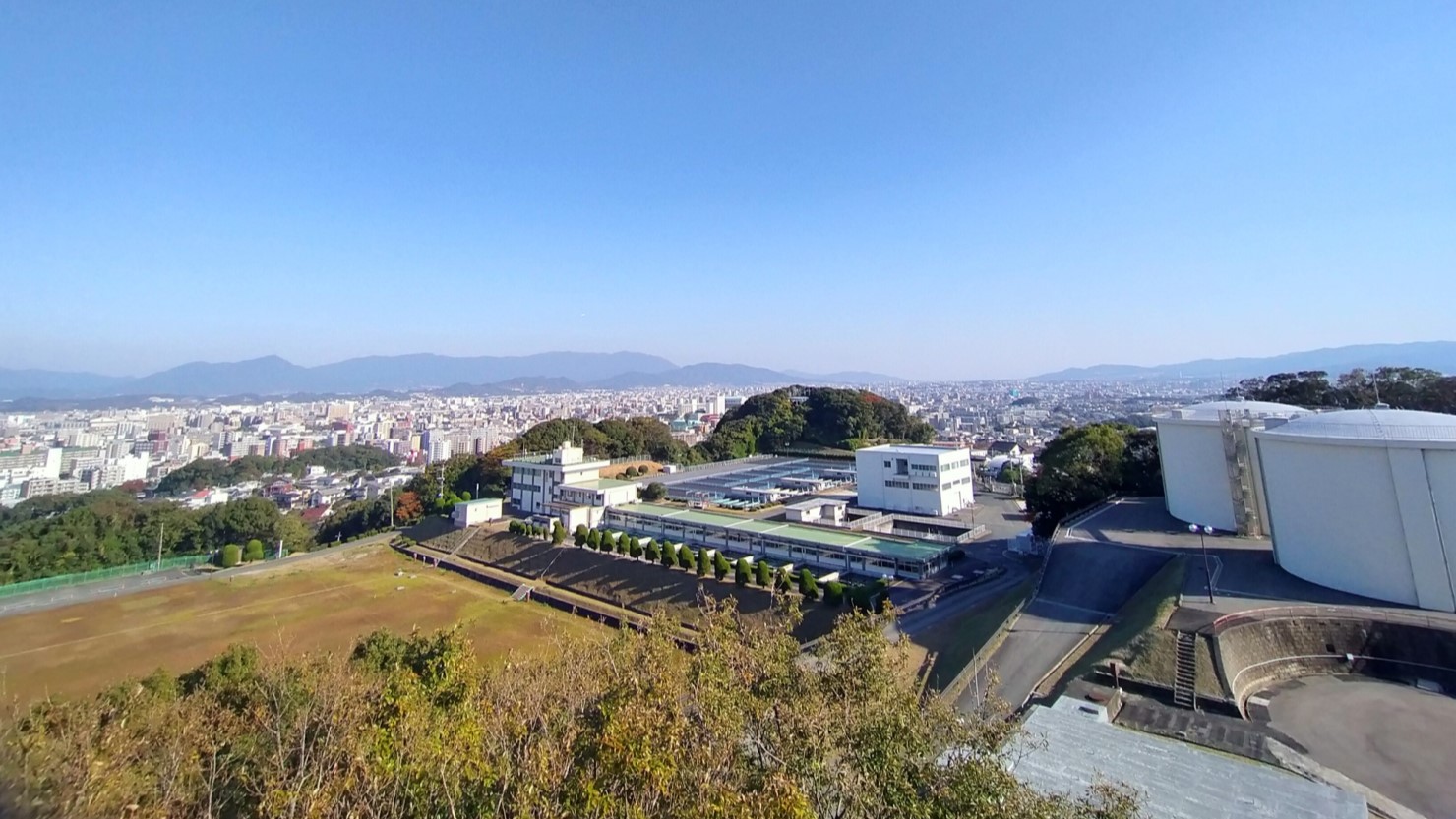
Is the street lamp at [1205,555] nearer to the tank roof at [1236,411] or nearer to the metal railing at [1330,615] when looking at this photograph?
the metal railing at [1330,615]

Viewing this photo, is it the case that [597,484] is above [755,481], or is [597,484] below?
above

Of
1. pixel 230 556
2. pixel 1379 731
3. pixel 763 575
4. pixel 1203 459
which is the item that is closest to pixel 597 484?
pixel 763 575

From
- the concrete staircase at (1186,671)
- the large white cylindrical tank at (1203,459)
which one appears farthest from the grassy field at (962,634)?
the large white cylindrical tank at (1203,459)

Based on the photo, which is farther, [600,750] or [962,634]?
[962,634]

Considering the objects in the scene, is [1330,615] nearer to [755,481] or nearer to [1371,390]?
[1371,390]

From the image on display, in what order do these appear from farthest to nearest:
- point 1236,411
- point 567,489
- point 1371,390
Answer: point 567,489
point 1371,390
point 1236,411

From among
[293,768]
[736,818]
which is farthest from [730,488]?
[736,818]

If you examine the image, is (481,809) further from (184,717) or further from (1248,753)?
(1248,753)
